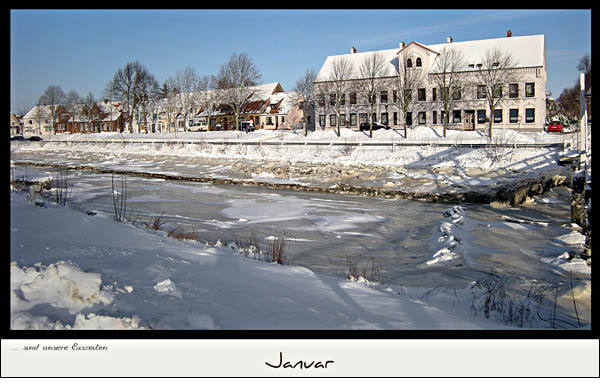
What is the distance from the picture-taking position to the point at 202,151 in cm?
4328

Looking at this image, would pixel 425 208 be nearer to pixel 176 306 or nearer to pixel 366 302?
pixel 366 302

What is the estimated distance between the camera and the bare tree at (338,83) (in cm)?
5359

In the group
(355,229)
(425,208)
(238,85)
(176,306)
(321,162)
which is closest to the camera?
(176,306)

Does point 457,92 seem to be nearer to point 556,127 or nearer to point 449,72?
point 449,72

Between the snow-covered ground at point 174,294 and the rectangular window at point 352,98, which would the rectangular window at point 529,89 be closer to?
the rectangular window at point 352,98

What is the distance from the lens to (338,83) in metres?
53.6

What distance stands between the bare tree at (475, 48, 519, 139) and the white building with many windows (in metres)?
0.41

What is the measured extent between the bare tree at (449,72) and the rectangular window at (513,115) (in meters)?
6.20

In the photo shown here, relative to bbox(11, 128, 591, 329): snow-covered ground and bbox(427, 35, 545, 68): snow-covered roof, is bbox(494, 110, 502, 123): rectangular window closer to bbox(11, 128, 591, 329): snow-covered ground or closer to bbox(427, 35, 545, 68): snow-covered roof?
bbox(427, 35, 545, 68): snow-covered roof

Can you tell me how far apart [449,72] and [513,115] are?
→ 9.00m

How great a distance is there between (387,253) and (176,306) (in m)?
7.84

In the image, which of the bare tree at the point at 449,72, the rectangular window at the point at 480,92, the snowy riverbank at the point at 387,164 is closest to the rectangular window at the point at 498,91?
the rectangular window at the point at 480,92

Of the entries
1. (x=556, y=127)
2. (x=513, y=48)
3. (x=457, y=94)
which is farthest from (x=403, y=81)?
(x=556, y=127)

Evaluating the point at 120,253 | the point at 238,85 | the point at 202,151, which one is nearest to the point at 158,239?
the point at 120,253
